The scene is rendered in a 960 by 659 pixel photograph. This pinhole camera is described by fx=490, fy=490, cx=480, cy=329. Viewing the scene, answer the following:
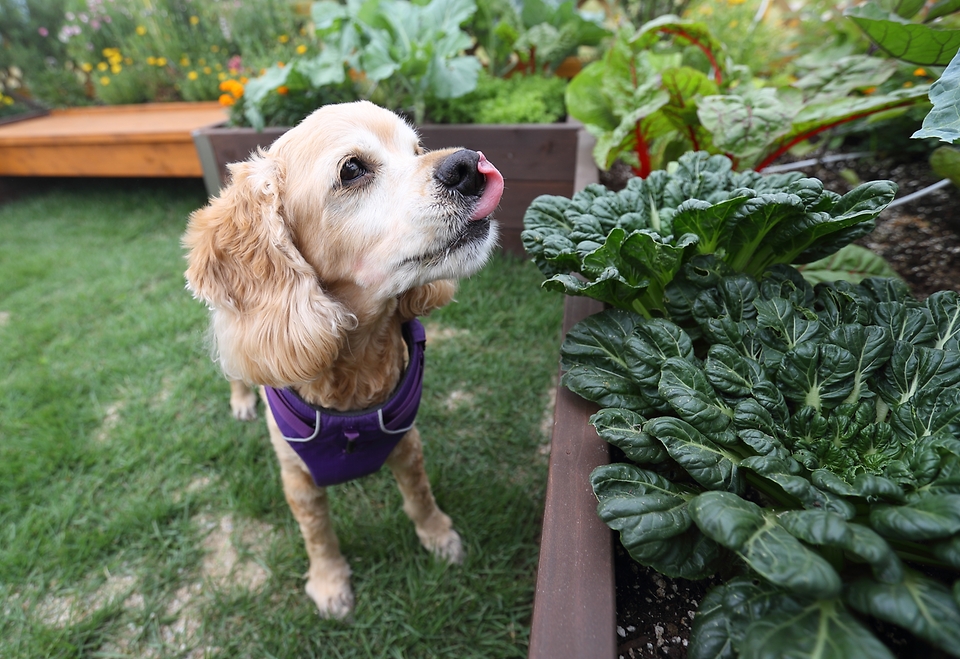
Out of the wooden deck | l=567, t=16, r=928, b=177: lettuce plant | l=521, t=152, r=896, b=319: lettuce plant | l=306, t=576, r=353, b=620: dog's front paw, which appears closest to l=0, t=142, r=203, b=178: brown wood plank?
the wooden deck

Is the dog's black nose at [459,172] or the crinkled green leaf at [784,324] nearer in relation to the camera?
the crinkled green leaf at [784,324]

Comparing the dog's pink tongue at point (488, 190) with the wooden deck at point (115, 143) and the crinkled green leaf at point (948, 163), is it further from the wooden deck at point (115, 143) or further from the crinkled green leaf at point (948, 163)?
the wooden deck at point (115, 143)

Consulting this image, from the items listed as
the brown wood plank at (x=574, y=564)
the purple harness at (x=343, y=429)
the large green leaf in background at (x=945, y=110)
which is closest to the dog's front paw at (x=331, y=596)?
the purple harness at (x=343, y=429)

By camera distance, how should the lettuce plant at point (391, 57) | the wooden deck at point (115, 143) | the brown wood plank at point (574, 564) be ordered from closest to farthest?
the brown wood plank at point (574, 564), the lettuce plant at point (391, 57), the wooden deck at point (115, 143)

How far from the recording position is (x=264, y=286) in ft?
4.53

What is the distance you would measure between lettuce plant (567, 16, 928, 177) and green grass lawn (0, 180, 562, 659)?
1.16 metres

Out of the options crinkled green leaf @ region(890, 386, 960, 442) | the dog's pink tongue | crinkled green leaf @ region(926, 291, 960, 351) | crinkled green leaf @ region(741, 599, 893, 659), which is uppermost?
the dog's pink tongue

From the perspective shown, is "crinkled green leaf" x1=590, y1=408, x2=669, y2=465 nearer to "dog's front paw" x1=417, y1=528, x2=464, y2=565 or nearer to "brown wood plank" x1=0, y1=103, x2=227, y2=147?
"dog's front paw" x1=417, y1=528, x2=464, y2=565

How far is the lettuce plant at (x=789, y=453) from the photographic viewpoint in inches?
27.8

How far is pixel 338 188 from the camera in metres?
1.39

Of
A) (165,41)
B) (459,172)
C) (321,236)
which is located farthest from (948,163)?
(165,41)

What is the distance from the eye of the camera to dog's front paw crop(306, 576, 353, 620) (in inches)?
72.0

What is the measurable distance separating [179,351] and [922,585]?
3.62 metres

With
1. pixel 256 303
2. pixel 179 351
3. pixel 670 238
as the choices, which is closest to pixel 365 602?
pixel 256 303
